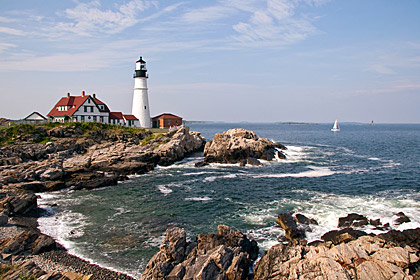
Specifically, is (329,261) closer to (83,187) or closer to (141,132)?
(83,187)

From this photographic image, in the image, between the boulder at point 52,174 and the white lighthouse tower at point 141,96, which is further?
the white lighthouse tower at point 141,96

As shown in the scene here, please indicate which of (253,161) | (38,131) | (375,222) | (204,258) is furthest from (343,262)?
(38,131)

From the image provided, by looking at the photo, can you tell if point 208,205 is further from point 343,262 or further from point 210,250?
point 343,262

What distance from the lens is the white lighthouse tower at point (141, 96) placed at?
219 ft

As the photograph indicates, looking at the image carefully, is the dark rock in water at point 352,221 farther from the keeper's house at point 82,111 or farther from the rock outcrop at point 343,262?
the keeper's house at point 82,111

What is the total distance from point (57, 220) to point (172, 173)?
751 inches

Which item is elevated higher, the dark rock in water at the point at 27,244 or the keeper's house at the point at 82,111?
the keeper's house at the point at 82,111

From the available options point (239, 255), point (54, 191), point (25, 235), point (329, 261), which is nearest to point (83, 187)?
point (54, 191)

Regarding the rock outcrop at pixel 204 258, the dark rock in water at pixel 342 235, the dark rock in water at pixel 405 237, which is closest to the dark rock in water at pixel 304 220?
the dark rock in water at pixel 342 235

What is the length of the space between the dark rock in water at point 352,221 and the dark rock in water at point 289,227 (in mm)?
3286

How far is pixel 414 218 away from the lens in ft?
72.4

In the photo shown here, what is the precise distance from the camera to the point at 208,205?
2675 centimetres

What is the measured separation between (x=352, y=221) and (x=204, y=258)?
1243 centimetres

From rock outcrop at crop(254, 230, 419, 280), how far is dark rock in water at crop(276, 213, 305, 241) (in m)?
3.88
